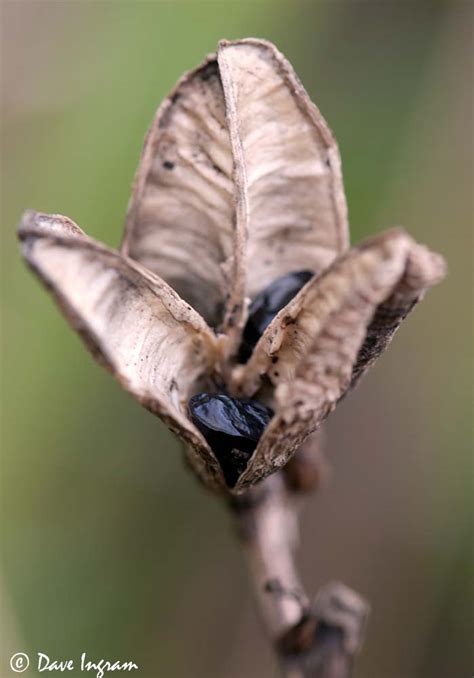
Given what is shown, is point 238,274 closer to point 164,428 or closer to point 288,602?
point 288,602

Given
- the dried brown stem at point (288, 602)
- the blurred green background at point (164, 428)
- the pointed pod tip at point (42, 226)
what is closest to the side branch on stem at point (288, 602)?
the dried brown stem at point (288, 602)

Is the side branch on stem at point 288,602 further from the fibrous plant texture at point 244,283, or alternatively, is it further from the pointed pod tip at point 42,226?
the pointed pod tip at point 42,226

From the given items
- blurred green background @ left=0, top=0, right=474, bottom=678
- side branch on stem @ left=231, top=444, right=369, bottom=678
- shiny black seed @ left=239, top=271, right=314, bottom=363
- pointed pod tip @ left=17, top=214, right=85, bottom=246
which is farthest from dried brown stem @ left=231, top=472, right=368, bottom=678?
blurred green background @ left=0, top=0, right=474, bottom=678

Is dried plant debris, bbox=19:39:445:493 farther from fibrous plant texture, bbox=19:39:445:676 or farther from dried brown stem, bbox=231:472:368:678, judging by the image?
dried brown stem, bbox=231:472:368:678

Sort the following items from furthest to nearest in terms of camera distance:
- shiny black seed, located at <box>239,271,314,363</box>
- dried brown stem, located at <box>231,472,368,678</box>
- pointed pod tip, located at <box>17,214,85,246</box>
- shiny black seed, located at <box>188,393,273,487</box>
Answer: dried brown stem, located at <box>231,472,368,678</box>, shiny black seed, located at <box>239,271,314,363</box>, shiny black seed, located at <box>188,393,273,487</box>, pointed pod tip, located at <box>17,214,85,246</box>

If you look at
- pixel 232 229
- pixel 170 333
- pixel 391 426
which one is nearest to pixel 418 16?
pixel 391 426

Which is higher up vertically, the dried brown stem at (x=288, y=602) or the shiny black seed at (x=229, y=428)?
the shiny black seed at (x=229, y=428)
